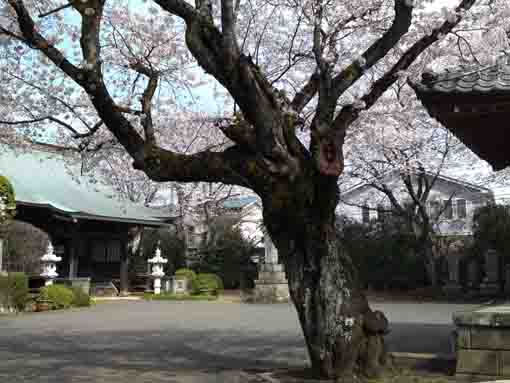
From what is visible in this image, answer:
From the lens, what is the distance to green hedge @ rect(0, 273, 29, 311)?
16.1 meters

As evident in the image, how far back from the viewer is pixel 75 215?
1988 centimetres

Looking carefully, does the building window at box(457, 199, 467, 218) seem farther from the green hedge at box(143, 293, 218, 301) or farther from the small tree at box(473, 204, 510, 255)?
the green hedge at box(143, 293, 218, 301)

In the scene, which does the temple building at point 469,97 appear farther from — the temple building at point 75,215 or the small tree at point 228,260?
the small tree at point 228,260

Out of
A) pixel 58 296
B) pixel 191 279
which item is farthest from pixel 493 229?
pixel 58 296

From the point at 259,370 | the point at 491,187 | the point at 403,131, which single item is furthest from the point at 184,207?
the point at 259,370

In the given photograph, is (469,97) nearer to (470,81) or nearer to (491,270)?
(470,81)

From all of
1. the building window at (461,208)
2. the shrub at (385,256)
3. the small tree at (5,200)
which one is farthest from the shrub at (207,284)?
the building window at (461,208)

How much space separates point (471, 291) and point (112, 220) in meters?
13.1

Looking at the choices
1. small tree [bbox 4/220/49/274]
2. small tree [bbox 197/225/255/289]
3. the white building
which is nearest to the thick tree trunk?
small tree [bbox 197/225/255/289]

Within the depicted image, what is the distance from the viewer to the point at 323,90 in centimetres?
640

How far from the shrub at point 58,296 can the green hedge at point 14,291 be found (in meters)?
0.54

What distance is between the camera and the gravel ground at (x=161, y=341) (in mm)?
7047

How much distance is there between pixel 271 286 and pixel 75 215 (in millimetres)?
6961

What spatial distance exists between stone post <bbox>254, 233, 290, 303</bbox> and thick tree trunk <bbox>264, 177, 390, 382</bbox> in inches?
532
